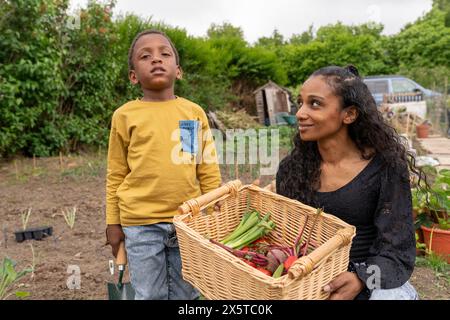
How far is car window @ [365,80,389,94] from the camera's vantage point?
47.8 feet

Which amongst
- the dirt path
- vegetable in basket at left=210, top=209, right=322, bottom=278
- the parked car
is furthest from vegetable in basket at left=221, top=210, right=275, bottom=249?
the parked car

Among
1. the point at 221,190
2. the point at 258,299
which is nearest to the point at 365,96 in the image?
the point at 221,190

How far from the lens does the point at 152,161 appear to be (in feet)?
5.91

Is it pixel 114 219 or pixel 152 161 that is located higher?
pixel 152 161

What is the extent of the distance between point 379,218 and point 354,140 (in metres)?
0.35

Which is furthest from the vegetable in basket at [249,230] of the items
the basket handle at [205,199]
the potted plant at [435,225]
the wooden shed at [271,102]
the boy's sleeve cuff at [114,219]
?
the wooden shed at [271,102]

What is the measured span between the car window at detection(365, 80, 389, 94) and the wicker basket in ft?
45.8

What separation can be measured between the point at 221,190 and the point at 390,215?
0.62 meters

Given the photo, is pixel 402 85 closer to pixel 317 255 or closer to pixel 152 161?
pixel 152 161

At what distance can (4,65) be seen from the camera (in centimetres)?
613

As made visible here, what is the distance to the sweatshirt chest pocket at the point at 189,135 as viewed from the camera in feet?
6.16

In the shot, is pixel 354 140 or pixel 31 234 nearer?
pixel 354 140

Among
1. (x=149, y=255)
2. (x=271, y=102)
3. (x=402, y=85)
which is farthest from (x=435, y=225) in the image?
(x=402, y=85)

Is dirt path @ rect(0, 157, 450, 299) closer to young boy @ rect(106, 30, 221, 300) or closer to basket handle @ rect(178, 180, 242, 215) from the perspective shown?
young boy @ rect(106, 30, 221, 300)
